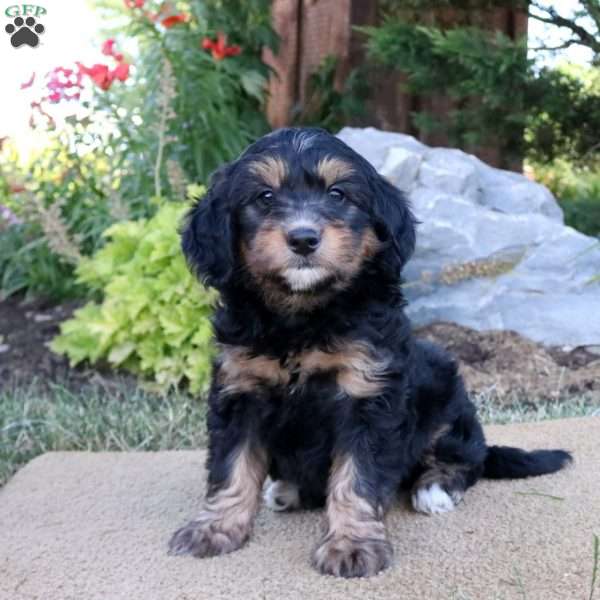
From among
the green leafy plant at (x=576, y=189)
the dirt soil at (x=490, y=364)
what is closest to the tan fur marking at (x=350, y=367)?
the dirt soil at (x=490, y=364)

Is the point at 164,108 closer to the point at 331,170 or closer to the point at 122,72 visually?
the point at 122,72

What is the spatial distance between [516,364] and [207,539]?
323 cm

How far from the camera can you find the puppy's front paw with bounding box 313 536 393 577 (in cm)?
297

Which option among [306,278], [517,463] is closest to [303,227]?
[306,278]

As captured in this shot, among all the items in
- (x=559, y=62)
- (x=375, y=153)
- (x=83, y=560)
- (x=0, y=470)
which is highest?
(x=559, y=62)

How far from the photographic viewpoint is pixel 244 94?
8.12 meters

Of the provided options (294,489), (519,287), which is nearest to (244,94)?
(519,287)

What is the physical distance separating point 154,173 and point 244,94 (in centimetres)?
135

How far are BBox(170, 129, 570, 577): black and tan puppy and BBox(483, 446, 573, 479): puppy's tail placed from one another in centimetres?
74

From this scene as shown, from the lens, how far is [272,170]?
3.10 m

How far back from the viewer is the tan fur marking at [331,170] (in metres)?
3.10

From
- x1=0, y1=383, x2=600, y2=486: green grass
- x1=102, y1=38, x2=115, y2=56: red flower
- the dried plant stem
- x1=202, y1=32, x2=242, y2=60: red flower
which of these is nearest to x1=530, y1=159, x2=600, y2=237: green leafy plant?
x1=0, y1=383, x2=600, y2=486: green grass

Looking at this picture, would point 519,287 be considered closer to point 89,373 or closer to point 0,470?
point 89,373

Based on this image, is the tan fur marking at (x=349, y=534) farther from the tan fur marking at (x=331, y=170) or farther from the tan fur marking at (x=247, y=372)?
the tan fur marking at (x=331, y=170)
